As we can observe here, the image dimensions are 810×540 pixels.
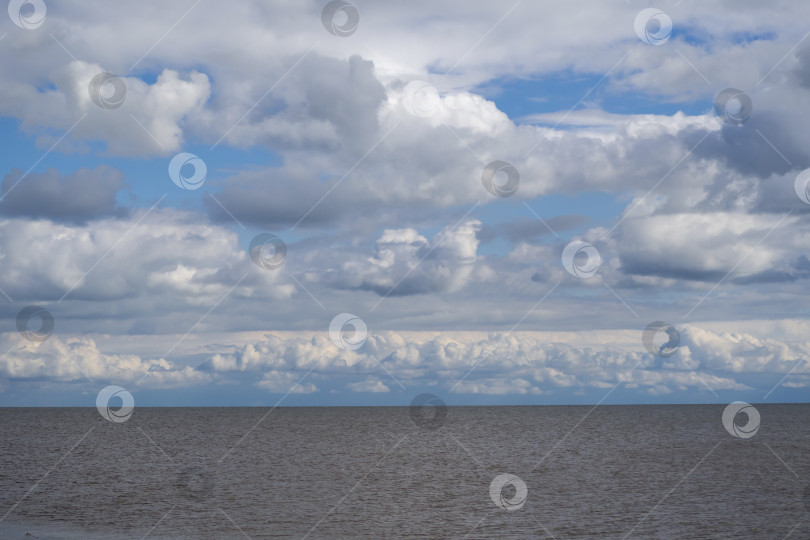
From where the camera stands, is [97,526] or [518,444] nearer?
[97,526]

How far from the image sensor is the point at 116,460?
280 ft

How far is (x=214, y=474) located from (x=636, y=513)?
40.9 m

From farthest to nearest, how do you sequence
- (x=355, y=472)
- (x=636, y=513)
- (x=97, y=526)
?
1. (x=355, y=472)
2. (x=636, y=513)
3. (x=97, y=526)

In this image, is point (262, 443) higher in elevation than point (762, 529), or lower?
higher

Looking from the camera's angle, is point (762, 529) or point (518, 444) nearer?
point (762, 529)

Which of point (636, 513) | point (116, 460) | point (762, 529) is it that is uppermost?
point (116, 460)

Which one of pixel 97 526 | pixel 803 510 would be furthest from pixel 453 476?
pixel 97 526

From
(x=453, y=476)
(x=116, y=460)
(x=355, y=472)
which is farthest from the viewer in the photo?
(x=116, y=460)

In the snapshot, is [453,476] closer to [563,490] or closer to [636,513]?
[563,490]

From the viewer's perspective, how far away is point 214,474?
71062mm

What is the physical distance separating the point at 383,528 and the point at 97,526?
1627 centimetres

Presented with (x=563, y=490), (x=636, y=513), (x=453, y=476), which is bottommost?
(x=636, y=513)

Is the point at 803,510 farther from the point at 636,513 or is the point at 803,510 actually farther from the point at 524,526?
the point at 524,526

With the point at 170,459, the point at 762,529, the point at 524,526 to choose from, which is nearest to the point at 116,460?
the point at 170,459
